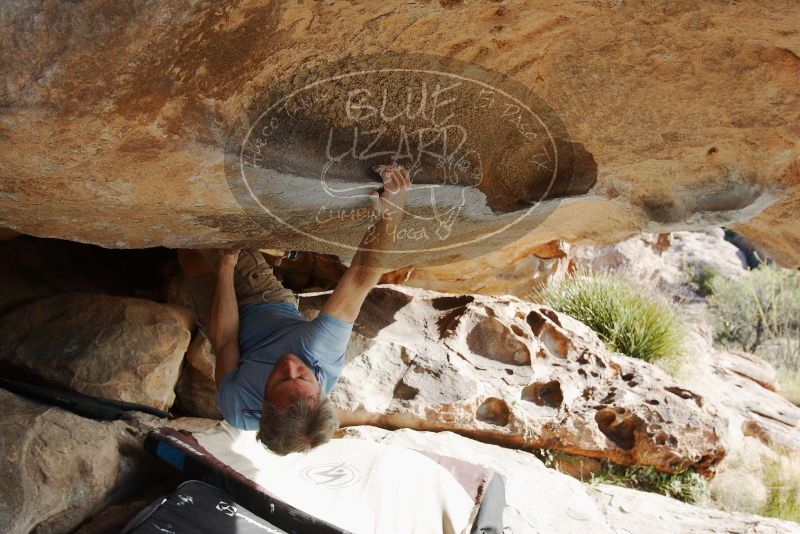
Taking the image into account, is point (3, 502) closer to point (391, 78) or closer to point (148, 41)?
point (148, 41)

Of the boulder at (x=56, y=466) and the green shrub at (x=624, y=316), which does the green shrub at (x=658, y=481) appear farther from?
the boulder at (x=56, y=466)

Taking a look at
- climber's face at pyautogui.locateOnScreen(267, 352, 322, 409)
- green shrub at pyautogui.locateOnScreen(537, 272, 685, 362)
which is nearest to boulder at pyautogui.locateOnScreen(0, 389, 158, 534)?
climber's face at pyautogui.locateOnScreen(267, 352, 322, 409)

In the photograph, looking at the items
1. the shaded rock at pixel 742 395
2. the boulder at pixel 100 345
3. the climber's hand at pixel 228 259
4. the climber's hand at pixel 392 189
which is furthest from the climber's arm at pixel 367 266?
the shaded rock at pixel 742 395

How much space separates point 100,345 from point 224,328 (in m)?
0.80

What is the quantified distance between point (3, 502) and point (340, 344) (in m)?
1.45

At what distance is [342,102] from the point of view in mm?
2338

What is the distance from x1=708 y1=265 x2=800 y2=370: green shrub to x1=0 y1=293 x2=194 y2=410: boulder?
9.91 m

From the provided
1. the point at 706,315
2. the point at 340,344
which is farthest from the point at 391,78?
the point at 706,315

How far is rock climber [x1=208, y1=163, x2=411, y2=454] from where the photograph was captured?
8.29 ft

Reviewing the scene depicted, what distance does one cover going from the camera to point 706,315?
12578mm

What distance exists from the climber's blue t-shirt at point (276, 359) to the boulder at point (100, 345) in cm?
72

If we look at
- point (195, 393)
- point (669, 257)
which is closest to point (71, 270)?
point (195, 393)

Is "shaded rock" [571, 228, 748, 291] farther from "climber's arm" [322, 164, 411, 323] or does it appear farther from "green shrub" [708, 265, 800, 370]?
"climber's arm" [322, 164, 411, 323]

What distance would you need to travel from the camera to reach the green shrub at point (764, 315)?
10778mm
